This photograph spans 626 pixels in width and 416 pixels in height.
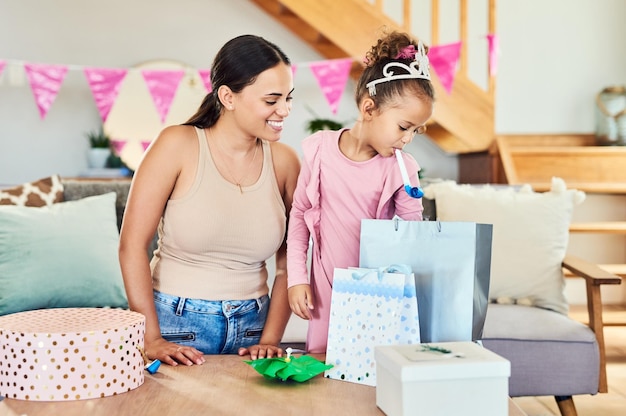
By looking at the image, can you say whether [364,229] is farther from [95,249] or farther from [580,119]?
[580,119]

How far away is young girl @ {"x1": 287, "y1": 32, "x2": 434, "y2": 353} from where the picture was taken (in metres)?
1.51

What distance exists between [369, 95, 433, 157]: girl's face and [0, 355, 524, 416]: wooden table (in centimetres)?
47

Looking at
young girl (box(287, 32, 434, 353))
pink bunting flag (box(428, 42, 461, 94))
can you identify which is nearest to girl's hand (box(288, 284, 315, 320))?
young girl (box(287, 32, 434, 353))

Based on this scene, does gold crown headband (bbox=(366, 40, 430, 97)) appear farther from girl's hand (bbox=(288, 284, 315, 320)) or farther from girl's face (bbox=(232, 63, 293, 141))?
girl's hand (bbox=(288, 284, 315, 320))

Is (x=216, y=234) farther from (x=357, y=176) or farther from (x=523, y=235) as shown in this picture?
(x=523, y=235)

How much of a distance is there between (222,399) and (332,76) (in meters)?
3.60

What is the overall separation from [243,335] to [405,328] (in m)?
0.55

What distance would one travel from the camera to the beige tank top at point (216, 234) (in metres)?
1.65

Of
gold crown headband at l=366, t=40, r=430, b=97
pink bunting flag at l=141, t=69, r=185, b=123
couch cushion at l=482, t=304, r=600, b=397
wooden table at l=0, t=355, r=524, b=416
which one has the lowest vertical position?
couch cushion at l=482, t=304, r=600, b=397

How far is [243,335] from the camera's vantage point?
1690 mm

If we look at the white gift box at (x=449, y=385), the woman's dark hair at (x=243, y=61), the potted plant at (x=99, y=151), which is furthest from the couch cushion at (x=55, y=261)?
the potted plant at (x=99, y=151)

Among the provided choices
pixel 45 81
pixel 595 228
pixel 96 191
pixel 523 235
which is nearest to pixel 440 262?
pixel 523 235

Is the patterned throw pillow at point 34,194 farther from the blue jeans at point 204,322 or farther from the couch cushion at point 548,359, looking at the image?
the couch cushion at point 548,359

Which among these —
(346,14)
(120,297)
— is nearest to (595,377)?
(120,297)
